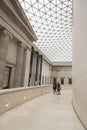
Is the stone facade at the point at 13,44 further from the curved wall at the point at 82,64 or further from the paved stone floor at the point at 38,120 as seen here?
the curved wall at the point at 82,64

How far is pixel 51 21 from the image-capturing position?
2952 cm

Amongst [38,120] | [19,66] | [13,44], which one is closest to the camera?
[38,120]

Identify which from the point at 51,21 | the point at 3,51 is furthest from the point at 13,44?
the point at 51,21

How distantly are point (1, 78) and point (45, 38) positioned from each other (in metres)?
26.4

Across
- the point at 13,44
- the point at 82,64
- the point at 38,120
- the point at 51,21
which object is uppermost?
the point at 51,21

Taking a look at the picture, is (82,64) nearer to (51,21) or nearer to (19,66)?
(19,66)

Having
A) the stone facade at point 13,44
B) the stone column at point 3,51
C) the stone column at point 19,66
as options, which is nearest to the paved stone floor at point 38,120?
the stone column at point 3,51

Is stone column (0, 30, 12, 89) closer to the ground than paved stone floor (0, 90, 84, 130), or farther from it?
farther from it

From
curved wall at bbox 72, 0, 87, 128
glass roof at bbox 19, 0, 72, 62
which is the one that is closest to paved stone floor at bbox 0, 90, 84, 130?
curved wall at bbox 72, 0, 87, 128

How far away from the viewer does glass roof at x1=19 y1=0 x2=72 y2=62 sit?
24109mm

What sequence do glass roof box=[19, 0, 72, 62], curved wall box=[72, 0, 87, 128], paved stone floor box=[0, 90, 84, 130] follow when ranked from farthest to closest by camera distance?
glass roof box=[19, 0, 72, 62] < curved wall box=[72, 0, 87, 128] < paved stone floor box=[0, 90, 84, 130]

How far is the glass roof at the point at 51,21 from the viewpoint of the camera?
2411 centimetres

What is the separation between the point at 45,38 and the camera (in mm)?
Result: 37062

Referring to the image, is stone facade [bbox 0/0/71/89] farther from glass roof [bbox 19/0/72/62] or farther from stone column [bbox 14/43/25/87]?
glass roof [bbox 19/0/72/62]
